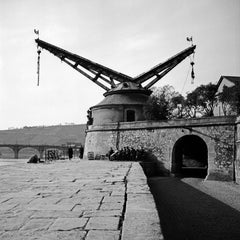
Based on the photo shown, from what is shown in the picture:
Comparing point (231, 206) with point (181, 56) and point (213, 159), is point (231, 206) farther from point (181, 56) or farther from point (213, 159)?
point (181, 56)

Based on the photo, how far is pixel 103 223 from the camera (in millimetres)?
3178

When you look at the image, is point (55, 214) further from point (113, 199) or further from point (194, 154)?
point (194, 154)

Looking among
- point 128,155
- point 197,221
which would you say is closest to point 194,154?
point 128,155

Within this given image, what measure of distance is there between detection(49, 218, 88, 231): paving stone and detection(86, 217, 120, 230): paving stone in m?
0.08

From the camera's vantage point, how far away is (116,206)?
4.06 meters

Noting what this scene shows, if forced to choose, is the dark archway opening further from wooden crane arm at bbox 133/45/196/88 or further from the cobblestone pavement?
the cobblestone pavement

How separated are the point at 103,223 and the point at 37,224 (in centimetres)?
72

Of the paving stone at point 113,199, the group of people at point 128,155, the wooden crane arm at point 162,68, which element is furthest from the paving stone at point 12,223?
the wooden crane arm at point 162,68

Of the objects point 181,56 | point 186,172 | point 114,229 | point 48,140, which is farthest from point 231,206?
point 48,140

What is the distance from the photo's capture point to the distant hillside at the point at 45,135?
134 m

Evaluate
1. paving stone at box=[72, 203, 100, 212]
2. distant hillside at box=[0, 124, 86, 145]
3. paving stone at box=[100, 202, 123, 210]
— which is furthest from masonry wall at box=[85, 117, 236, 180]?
distant hillside at box=[0, 124, 86, 145]

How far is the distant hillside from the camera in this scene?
133875 millimetres

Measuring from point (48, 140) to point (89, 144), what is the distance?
113m

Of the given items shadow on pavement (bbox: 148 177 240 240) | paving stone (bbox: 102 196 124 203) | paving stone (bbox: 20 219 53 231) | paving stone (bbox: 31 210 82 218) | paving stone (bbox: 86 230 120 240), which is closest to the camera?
paving stone (bbox: 86 230 120 240)
